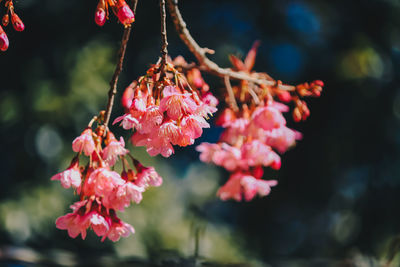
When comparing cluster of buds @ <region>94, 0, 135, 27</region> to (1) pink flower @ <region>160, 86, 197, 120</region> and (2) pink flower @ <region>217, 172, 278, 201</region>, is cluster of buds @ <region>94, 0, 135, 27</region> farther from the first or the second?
(2) pink flower @ <region>217, 172, 278, 201</region>

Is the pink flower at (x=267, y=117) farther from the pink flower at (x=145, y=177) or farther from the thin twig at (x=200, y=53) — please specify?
the pink flower at (x=145, y=177)

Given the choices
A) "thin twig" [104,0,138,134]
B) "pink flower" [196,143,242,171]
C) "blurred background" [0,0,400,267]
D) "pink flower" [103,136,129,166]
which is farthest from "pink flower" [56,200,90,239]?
"blurred background" [0,0,400,267]

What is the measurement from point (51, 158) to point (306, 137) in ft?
6.29

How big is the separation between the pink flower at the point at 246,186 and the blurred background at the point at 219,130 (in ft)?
3.52

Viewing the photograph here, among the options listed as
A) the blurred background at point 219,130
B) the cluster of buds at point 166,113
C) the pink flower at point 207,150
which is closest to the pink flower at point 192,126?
the cluster of buds at point 166,113

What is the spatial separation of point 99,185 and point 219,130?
1352mm

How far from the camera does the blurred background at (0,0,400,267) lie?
8.72 ft

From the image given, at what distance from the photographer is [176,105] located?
75 centimetres

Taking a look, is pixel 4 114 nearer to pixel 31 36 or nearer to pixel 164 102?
pixel 31 36

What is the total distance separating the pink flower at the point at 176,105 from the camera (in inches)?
29.0

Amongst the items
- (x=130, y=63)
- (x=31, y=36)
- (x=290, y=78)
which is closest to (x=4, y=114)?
(x=31, y=36)

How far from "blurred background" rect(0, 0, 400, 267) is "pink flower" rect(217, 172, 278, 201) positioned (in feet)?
3.52

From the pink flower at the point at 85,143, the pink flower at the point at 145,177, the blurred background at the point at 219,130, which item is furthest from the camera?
the blurred background at the point at 219,130

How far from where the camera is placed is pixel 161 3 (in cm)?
70
